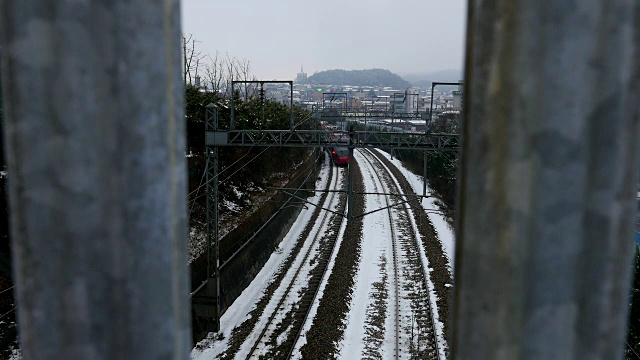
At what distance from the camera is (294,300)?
11188 mm

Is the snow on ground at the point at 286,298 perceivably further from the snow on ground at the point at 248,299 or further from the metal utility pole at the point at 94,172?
the metal utility pole at the point at 94,172

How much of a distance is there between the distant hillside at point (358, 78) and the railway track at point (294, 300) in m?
128

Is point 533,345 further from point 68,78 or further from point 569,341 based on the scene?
point 68,78

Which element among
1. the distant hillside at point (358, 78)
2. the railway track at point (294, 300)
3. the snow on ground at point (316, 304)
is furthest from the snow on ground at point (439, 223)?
the distant hillside at point (358, 78)

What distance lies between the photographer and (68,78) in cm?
46

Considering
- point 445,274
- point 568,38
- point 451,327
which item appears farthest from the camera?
point 445,274

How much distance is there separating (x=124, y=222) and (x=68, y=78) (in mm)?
143

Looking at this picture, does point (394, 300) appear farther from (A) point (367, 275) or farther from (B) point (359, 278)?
(A) point (367, 275)

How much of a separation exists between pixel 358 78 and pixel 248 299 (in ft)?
499

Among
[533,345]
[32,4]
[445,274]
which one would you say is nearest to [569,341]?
[533,345]

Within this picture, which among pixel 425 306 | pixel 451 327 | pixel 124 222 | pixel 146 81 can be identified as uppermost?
pixel 146 81

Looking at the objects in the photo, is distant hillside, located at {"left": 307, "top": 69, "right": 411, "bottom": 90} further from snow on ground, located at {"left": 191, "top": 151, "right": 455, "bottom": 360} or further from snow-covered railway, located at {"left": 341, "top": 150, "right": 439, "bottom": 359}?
snow-covered railway, located at {"left": 341, "top": 150, "right": 439, "bottom": 359}

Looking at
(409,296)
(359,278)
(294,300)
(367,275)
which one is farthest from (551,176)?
(367,275)

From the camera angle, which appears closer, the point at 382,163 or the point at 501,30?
the point at 501,30
